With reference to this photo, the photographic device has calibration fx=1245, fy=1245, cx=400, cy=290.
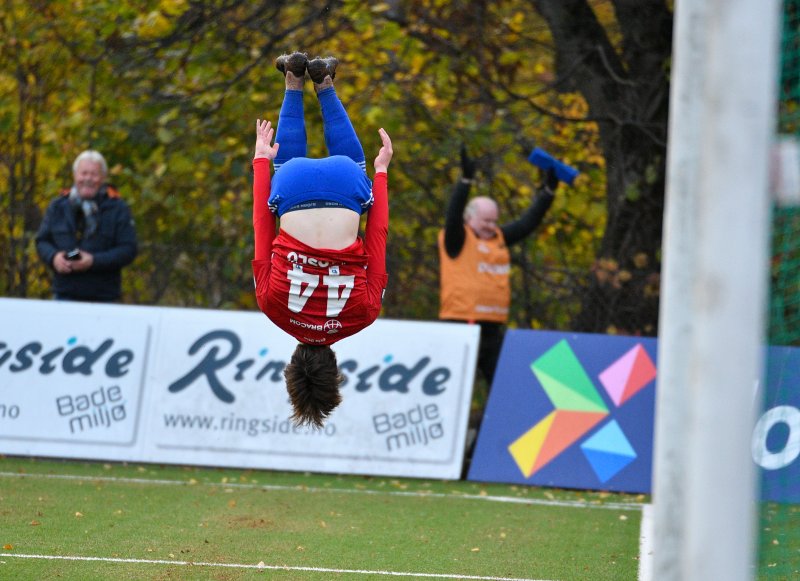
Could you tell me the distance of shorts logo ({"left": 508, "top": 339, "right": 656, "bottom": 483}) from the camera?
1047cm

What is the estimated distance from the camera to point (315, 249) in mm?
6586

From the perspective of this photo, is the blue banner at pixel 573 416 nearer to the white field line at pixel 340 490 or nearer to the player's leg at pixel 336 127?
the white field line at pixel 340 490

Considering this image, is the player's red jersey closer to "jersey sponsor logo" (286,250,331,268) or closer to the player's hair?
"jersey sponsor logo" (286,250,331,268)

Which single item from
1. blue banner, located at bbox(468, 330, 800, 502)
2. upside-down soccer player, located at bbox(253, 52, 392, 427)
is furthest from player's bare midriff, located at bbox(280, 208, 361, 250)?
blue banner, located at bbox(468, 330, 800, 502)

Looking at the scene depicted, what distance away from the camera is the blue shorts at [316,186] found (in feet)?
21.7

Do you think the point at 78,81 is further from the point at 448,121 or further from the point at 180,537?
the point at 180,537

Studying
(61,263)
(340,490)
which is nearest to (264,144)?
(340,490)

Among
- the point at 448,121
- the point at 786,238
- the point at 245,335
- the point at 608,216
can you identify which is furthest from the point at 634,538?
the point at 448,121

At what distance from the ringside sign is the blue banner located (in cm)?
32

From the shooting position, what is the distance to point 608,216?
13.0m

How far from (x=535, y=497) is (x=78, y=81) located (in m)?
7.24

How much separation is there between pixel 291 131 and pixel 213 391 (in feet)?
14.2

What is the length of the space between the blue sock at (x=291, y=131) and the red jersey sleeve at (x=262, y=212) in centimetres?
35

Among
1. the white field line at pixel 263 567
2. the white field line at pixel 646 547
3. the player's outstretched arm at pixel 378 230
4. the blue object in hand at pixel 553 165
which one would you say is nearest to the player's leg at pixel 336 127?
the player's outstretched arm at pixel 378 230
